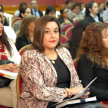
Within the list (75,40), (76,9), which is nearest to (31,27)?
(75,40)

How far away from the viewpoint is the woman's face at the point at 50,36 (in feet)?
5.27

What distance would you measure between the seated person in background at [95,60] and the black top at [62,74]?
0.16 meters

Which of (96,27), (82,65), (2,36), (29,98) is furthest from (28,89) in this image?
(2,36)

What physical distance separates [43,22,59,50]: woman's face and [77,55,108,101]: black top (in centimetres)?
29

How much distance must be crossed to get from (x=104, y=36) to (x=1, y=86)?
0.97m

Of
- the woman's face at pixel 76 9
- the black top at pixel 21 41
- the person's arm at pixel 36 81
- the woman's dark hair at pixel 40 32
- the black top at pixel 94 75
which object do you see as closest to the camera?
the person's arm at pixel 36 81

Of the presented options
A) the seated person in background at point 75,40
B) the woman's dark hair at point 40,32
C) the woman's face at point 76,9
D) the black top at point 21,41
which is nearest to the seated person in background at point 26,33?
the black top at point 21,41

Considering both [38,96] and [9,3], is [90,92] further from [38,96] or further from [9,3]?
[9,3]

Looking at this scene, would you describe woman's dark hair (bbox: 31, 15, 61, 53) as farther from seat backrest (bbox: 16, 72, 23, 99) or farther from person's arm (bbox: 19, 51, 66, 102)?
seat backrest (bbox: 16, 72, 23, 99)

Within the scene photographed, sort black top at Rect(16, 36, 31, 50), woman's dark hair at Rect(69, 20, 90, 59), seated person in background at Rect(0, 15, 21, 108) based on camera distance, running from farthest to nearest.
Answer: black top at Rect(16, 36, 31, 50), woman's dark hair at Rect(69, 20, 90, 59), seated person in background at Rect(0, 15, 21, 108)

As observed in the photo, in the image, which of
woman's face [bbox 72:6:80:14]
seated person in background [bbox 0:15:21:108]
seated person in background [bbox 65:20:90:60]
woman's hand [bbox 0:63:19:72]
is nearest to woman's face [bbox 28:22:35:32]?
seated person in background [bbox 65:20:90:60]

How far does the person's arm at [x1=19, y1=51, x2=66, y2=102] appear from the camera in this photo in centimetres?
145

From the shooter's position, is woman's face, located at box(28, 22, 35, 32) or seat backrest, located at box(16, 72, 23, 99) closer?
seat backrest, located at box(16, 72, 23, 99)

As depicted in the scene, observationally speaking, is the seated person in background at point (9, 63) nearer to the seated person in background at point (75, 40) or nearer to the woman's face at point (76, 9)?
the seated person in background at point (75, 40)
